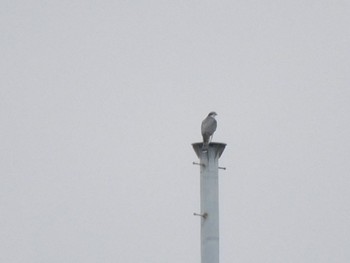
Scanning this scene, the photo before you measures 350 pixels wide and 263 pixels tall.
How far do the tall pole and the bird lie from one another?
28cm

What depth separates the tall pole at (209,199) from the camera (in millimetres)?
30516

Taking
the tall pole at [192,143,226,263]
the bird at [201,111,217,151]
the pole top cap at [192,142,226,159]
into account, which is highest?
the bird at [201,111,217,151]

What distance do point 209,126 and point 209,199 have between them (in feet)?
9.31

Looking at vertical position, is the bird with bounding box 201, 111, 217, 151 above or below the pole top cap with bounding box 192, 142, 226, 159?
above

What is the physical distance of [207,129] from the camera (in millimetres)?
32125

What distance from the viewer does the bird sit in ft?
104

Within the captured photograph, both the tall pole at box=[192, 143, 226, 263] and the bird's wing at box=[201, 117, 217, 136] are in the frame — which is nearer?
the tall pole at box=[192, 143, 226, 263]

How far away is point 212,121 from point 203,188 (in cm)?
285

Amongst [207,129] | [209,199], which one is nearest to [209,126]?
[207,129]

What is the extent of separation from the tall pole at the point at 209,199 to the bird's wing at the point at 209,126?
2.48ft

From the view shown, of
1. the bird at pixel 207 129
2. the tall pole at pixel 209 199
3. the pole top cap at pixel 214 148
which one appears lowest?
the tall pole at pixel 209 199

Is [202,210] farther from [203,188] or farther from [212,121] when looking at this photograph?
[212,121]

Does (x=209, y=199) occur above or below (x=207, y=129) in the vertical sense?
below

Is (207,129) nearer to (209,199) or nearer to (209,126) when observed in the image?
(209,126)
